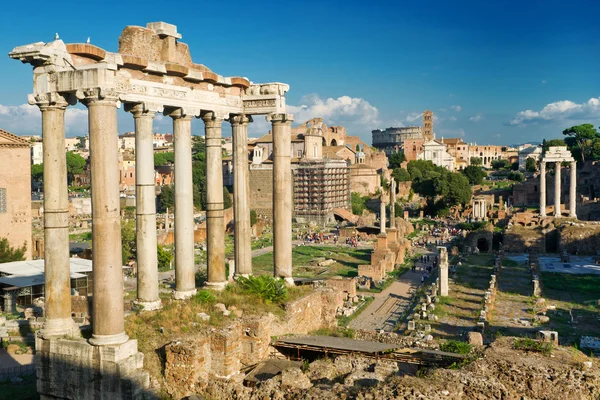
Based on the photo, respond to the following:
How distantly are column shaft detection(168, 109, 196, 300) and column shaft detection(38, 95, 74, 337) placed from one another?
2566 mm

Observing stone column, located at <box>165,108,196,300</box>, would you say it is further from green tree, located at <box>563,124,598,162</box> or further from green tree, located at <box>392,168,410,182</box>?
green tree, located at <box>563,124,598,162</box>

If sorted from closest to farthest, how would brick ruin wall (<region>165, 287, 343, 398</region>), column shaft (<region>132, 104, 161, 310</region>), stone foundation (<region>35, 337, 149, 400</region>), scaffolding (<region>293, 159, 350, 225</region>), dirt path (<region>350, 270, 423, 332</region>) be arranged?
stone foundation (<region>35, 337, 149, 400</region>), brick ruin wall (<region>165, 287, 343, 398</region>), column shaft (<region>132, 104, 161, 310</region>), dirt path (<region>350, 270, 423, 332</region>), scaffolding (<region>293, 159, 350, 225</region>)

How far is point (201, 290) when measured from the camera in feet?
41.7

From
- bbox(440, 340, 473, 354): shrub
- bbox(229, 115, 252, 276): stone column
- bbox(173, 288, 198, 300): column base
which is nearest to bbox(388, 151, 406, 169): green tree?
bbox(229, 115, 252, 276): stone column

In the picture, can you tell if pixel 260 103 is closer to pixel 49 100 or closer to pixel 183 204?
pixel 183 204

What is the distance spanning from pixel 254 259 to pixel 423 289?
1294cm

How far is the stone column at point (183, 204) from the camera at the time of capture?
40.0 ft

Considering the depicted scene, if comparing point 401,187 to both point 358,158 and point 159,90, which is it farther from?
point 159,90

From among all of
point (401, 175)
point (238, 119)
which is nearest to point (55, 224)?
point (238, 119)

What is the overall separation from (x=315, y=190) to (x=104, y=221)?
55.9 meters

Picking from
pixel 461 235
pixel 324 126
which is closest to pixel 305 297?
pixel 461 235

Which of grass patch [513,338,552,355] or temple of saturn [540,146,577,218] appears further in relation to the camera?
temple of saturn [540,146,577,218]

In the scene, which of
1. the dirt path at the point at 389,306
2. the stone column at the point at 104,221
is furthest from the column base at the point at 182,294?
the dirt path at the point at 389,306

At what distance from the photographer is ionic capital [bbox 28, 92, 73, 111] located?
32.1ft
